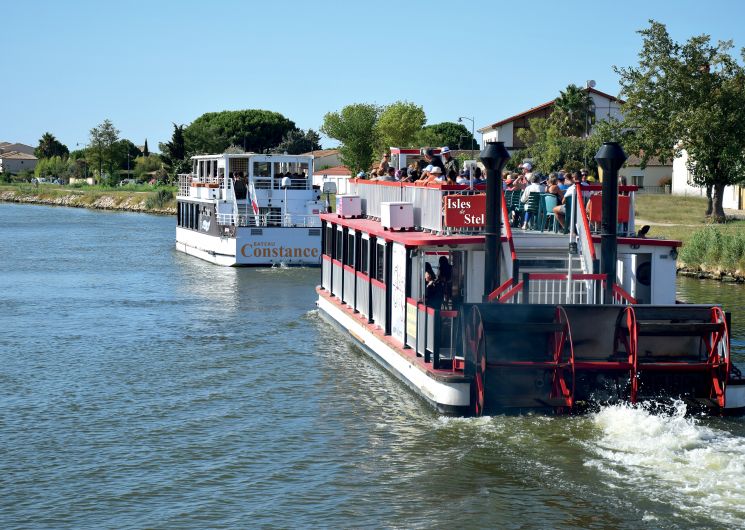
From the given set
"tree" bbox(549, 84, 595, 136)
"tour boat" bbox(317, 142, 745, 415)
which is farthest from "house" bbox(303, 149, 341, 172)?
"tour boat" bbox(317, 142, 745, 415)

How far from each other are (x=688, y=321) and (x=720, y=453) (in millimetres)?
2647

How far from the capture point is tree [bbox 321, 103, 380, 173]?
388 feet

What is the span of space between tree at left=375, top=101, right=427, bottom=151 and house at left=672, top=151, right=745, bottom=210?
3246 cm

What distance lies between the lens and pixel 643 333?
17688mm

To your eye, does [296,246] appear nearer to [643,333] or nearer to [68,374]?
[68,374]

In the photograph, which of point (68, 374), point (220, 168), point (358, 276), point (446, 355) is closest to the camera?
point (446, 355)

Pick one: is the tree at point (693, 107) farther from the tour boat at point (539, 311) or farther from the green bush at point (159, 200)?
the green bush at point (159, 200)

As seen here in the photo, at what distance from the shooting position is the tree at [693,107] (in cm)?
5206

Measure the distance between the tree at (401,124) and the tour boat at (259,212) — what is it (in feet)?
181

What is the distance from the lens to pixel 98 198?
12681 cm

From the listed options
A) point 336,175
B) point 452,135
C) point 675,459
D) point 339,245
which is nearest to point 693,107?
point 339,245

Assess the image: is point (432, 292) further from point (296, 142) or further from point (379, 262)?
point (296, 142)

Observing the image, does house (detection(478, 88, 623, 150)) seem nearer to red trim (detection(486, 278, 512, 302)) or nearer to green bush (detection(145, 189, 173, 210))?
green bush (detection(145, 189, 173, 210))

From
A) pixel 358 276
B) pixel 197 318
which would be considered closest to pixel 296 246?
pixel 197 318
